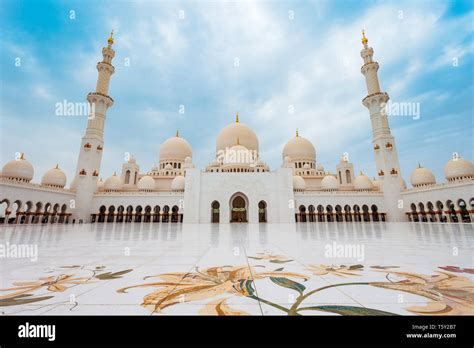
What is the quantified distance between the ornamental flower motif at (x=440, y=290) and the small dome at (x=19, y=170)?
89.7 ft

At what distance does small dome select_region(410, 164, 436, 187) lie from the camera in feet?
80.5

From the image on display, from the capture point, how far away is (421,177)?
24.8 meters

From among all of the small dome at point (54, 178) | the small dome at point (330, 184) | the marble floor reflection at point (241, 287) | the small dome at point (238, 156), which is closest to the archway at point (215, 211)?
the small dome at point (238, 156)

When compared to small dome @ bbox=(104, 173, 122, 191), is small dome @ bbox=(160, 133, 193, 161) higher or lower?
higher

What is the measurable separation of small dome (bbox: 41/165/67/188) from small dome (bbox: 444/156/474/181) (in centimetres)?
3901

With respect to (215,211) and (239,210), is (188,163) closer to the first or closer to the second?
(215,211)

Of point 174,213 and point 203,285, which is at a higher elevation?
point 174,213

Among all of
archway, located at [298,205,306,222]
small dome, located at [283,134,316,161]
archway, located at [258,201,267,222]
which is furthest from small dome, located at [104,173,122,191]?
small dome, located at [283,134,316,161]

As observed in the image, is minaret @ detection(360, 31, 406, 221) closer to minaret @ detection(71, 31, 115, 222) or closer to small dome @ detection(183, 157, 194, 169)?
small dome @ detection(183, 157, 194, 169)

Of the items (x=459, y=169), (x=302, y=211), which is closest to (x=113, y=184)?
(x=302, y=211)

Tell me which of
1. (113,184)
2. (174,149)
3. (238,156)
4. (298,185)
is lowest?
(298,185)

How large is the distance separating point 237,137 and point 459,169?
76.5 ft

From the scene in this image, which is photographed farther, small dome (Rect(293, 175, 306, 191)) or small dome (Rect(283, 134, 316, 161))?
small dome (Rect(283, 134, 316, 161))

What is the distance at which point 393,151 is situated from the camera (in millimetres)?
25359
